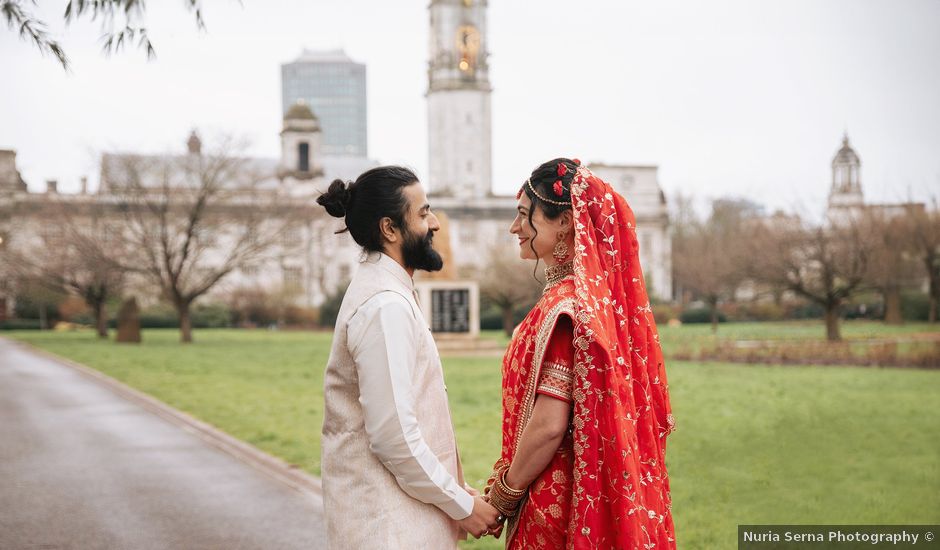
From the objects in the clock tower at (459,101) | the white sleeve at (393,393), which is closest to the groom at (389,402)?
the white sleeve at (393,393)

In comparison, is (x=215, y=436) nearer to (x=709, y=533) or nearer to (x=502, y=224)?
(x=709, y=533)

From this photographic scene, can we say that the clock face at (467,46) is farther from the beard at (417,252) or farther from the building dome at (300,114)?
the beard at (417,252)

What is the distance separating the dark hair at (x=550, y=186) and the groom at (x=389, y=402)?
0.37 metres

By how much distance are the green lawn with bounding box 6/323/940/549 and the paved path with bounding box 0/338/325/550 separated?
2.80 ft

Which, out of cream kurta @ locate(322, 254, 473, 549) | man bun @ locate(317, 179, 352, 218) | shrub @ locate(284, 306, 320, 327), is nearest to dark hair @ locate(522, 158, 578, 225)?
cream kurta @ locate(322, 254, 473, 549)

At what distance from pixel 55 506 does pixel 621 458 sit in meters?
6.17

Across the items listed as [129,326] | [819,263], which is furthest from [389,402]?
[129,326]

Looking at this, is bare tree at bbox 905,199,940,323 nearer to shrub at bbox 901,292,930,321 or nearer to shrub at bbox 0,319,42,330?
shrub at bbox 901,292,930,321

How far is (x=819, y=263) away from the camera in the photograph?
27328 mm

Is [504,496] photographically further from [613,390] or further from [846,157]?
[846,157]

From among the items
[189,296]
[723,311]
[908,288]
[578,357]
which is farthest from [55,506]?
[723,311]

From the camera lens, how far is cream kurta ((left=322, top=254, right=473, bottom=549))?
9.42 ft

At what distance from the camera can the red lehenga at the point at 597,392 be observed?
289cm

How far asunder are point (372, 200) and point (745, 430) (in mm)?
8624
